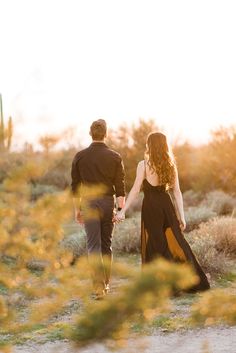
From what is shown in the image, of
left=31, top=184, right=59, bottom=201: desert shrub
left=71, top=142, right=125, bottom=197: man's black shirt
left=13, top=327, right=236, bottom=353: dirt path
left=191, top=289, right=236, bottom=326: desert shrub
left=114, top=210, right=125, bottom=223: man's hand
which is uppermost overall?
left=31, top=184, right=59, bottom=201: desert shrub

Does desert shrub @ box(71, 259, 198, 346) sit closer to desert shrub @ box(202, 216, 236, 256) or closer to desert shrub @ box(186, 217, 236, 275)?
desert shrub @ box(186, 217, 236, 275)

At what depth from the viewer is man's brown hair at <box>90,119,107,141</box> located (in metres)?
8.74

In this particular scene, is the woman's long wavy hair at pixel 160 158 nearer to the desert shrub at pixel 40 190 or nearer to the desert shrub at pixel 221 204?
the desert shrub at pixel 221 204

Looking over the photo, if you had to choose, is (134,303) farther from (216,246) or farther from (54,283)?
(216,246)

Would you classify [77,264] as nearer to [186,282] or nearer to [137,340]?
[137,340]

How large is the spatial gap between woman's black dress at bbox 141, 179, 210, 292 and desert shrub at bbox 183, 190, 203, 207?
12.4 metres

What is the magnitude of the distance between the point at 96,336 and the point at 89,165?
244 inches

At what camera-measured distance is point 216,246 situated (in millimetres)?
12312

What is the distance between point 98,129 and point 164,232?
1591 millimetres

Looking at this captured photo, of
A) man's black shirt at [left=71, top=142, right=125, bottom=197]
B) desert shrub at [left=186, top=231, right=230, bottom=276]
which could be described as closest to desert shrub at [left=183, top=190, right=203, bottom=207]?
desert shrub at [left=186, top=231, right=230, bottom=276]

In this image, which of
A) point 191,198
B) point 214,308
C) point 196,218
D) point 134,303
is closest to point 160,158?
point 214,308

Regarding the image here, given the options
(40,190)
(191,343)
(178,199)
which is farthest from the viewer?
(40,190)

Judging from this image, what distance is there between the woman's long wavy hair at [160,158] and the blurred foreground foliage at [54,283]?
17.7ft

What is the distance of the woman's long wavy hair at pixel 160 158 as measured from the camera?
873cm
